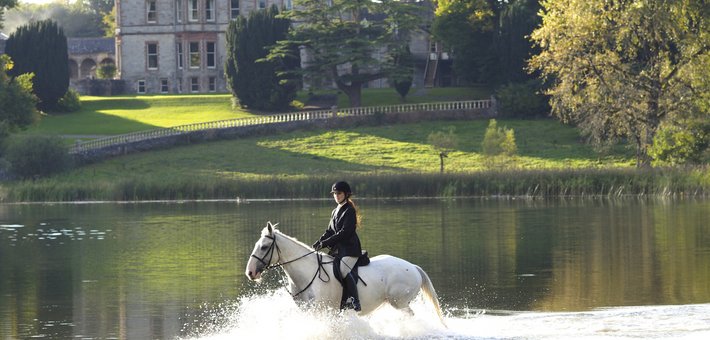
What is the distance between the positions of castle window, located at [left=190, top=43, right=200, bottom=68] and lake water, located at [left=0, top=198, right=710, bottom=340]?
4616 cm

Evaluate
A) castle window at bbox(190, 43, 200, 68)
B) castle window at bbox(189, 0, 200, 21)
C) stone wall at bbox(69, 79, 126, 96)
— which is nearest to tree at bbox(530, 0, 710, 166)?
castle window at bbox(190, 43, 200, 68)

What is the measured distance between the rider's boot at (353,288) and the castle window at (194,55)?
66712 millimetres

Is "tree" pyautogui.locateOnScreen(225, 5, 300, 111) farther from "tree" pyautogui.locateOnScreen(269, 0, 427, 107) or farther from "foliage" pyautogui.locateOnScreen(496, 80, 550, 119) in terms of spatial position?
"foliage" pyautogui.locateOnScreen(496, 80, 550, 119)

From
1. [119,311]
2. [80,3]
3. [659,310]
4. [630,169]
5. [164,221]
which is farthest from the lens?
[80,3]

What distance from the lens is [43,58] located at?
63781mm

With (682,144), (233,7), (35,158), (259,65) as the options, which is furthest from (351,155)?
(233,7)

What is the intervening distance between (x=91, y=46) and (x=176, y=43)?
1340 cm

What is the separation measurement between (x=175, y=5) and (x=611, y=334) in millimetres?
69090

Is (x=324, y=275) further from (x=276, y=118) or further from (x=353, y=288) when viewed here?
(x=276, y=118)

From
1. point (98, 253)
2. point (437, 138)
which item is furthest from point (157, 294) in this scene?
point (437, 138)

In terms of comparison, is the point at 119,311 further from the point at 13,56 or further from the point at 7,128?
the point at 13,56

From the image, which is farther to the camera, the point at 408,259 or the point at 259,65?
the point at 259,65

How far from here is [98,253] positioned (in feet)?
66.4

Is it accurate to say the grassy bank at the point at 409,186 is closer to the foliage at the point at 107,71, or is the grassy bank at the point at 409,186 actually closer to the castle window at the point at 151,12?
the castle window at the point at 151,12
